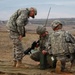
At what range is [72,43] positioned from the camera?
10.6 metres

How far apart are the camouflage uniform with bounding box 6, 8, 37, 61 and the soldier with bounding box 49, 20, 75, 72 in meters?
1.06

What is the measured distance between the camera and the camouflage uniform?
1135 cm

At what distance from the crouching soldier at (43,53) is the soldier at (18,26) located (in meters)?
0.48

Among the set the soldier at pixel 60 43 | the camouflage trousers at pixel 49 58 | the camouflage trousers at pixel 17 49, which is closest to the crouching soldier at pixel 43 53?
the camouflage trousers at pixel 49 58

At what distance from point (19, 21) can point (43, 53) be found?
1.12 meters

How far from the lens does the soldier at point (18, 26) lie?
11.3 meters

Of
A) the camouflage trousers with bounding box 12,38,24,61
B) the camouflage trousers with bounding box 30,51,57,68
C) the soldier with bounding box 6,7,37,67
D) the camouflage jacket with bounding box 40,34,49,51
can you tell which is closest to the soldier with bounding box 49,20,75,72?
the camouflage trousers with bounding box 30,51,57,68

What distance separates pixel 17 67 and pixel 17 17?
143cm

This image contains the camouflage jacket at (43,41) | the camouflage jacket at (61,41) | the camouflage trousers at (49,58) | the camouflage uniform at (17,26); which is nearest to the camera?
the camouflage jacket at (61,41)

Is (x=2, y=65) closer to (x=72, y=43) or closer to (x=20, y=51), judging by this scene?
(x=20, y=51)

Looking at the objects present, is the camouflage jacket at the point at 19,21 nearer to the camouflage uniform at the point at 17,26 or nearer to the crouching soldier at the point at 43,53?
the camouflage uniform at the point at 17,26

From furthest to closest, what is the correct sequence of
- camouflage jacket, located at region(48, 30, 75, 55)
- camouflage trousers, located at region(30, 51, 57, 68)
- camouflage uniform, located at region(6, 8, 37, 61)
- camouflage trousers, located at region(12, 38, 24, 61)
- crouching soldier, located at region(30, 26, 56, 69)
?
camouflage trousers, located at region(12, 38, 24, 61), camouflage uniform, located at region(6, 8, 37, 61), crouching soldier, located at region(30, 26, 56, 69), camouflage trousers, located at region(30, 51, 57, 68), camouflage jacket, located at region(48, 30, 75, 55)

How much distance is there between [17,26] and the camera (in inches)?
453

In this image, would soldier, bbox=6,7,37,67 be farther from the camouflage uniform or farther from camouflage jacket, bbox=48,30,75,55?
→ camouflage jacket, bbox=48,30,75,55
